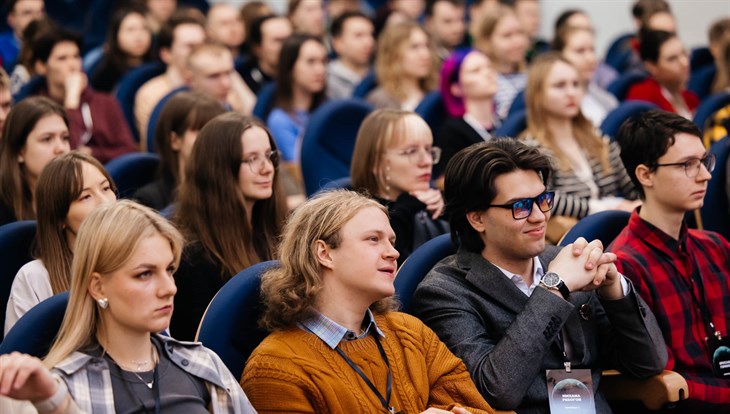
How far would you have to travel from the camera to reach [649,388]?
8.73 ft

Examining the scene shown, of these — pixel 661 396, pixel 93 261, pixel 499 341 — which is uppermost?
pixel 93 261

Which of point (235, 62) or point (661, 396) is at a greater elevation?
point (235, 62)

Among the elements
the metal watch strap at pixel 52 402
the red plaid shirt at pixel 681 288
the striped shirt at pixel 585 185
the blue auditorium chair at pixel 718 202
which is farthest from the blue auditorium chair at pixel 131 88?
the metal watch strap at pixel 52 402

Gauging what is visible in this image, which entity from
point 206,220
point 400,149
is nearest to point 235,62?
point 400,149

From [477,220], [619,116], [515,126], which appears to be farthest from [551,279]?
[619,116]

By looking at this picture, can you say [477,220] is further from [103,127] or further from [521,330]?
[103,127]

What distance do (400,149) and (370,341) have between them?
1.23 meters

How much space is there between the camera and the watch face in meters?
2.51

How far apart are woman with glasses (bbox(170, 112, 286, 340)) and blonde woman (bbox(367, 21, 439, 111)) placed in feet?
7.95

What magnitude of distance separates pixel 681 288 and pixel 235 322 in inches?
47.6

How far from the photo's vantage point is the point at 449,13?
7.30 meters

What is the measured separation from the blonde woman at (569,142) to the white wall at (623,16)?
3774 mm

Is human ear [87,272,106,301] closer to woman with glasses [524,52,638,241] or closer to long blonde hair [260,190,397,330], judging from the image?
long blonde hair [260,190,397,330]

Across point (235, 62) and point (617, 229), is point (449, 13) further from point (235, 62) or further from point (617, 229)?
point (617, 229)
